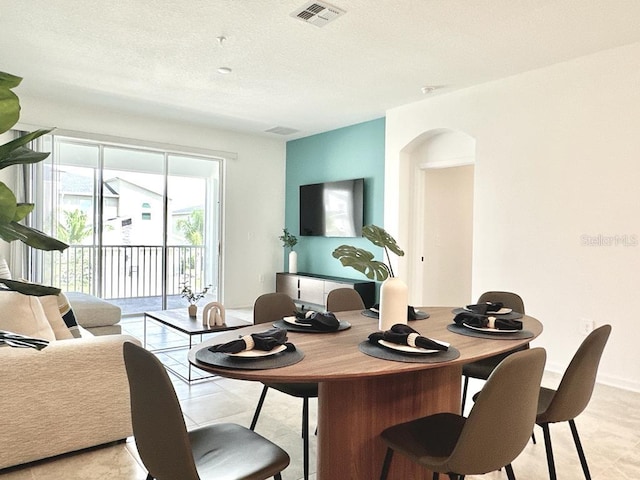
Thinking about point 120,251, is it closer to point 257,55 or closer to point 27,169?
point 27,169

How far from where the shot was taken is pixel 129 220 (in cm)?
627

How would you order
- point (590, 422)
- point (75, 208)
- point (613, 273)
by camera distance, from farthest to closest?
point (75, 208), point (613, 273), point (590, 422)

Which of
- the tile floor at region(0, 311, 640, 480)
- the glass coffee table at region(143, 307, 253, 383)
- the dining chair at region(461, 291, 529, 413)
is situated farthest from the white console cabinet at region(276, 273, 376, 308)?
the dining chair at region(461, 291, 529, 413)

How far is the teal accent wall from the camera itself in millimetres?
5898

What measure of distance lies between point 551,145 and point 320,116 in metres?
2.84

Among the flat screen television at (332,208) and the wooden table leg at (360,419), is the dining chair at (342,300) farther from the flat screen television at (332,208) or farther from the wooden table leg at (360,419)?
the flat screen television at (332,208)

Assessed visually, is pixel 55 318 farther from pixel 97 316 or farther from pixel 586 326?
pixel 586 326

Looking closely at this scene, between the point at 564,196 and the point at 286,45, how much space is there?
2.63 meters

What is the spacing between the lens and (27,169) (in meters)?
5.28

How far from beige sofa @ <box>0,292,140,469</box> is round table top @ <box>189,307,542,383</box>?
0.91 meters

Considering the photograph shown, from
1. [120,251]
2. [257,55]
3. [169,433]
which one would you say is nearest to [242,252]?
[120,251]

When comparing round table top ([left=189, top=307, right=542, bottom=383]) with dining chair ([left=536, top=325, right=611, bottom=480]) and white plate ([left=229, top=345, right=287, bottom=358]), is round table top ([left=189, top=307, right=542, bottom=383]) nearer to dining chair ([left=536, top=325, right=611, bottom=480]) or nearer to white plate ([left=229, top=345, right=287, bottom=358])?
white plate ([left=229, top=345, right=287, bottom=358])

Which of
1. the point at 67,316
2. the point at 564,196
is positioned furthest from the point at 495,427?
the point at 564,196

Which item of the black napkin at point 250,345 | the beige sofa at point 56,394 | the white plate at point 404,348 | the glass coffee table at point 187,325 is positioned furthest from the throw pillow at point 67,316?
the white plate at point 404,348
